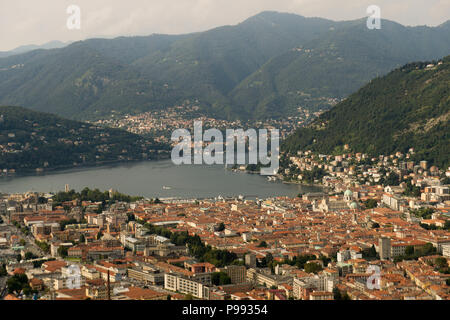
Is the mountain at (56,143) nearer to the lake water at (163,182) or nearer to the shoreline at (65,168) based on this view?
the shoreline at (65,168)

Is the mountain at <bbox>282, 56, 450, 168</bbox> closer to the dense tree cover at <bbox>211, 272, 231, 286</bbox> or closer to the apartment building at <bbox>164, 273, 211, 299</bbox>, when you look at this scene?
the dense tree cover at <bbox>211, 272, 231, 286</bbox>

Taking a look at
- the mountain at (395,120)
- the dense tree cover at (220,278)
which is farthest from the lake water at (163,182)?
the dense tree cover at (220,278)

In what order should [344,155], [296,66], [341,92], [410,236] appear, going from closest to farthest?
[410,236] < [344,155] < [341,92] < [296,66]

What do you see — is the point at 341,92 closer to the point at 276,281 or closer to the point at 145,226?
the point at 145,226

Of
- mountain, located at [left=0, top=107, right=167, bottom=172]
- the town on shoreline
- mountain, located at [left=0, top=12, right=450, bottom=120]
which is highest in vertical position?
mountain, located at [left=0, top=12, right=450, bottom=120]

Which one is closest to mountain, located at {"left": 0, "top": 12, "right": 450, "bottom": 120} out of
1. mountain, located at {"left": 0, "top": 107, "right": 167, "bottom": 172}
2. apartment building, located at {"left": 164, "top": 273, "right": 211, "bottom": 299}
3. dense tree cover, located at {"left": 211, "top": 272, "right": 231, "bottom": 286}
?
mountain, located at {"left": 0, "top": 107, "right": 167, "bottom": 172}
